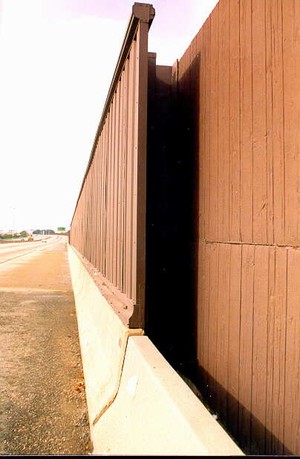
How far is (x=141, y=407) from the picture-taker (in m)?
2.42

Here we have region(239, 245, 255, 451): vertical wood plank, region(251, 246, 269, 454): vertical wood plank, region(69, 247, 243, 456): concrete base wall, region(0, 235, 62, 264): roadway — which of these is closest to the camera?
region(69, 247, 243, 456): concrete base wall

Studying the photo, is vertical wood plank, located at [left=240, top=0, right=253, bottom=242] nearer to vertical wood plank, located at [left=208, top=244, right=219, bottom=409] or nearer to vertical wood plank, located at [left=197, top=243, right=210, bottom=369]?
vertical wood plank, located at [left=208, top=244, right=219, bottom=409]

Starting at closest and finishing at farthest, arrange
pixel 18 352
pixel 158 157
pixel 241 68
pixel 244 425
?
pixel 244 425, pixel 241 68, pixel 158 157, pixel 18 352

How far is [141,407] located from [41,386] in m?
2.61

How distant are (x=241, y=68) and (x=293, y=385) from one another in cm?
216

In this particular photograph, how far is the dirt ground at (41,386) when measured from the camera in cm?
329

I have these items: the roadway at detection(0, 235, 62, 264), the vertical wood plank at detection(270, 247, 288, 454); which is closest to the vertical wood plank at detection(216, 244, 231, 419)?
the vertical wood plank at detection(270, 247, 288, 454)

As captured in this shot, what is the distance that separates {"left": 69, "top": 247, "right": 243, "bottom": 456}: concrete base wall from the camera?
1.77m

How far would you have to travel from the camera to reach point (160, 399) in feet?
7.14

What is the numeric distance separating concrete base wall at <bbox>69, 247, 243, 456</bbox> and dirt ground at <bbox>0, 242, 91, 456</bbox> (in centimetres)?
23

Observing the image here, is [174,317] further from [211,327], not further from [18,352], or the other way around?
[18,352]

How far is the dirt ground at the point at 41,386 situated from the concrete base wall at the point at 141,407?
227 mm

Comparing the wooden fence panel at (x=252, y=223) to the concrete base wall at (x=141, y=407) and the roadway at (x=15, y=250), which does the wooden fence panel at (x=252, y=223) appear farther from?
the roadway at (x=15, y=250)

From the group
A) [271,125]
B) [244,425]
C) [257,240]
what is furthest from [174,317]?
[271,125]
